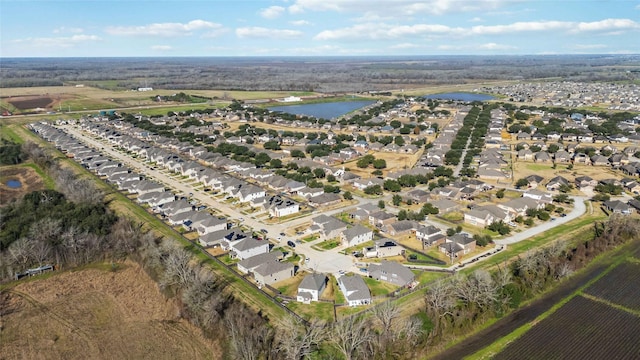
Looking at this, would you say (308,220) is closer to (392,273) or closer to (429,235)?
(429,235)

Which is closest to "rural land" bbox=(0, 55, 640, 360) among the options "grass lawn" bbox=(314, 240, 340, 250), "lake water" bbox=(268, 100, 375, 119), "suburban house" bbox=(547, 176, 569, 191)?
"grass lawn" bbox=(314, 240, 340, 250)

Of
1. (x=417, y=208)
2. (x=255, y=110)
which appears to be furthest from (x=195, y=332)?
(x=255, y=110)

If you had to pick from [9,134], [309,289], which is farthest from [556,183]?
[9,134]

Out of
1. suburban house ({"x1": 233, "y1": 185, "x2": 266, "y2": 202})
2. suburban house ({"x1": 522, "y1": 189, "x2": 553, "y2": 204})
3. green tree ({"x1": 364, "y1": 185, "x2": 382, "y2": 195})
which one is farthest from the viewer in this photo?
green tree ({"x1": 364, "y1": 185, "x2": 382, "y2": 195})

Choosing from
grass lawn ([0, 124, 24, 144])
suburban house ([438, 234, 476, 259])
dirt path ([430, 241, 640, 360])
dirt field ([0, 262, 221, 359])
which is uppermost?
grass lawn ([0, 124, 24, 144])

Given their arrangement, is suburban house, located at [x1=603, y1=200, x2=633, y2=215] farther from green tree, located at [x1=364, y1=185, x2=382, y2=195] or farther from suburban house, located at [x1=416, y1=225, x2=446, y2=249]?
green tree, located at [x1=364, y1=185, x2=382, y2=195]

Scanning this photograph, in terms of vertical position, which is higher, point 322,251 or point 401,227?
point 401,227

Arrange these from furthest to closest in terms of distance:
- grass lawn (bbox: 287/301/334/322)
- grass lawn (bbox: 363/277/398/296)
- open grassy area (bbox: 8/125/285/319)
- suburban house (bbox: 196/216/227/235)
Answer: suburban house (bbox: 196/216/227/235), grass lawn (bbox: 363/277/398/296), open grassy area (bbox: 8/125/285/319), grass lawn (bbox: 287/301/334/322)
